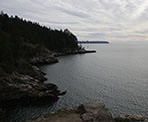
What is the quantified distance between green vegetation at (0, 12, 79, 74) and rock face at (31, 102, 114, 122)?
22909 millimetres

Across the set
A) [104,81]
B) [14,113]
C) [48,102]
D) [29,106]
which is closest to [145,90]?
[104,81]

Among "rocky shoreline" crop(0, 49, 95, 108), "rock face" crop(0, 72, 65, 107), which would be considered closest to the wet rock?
"rocky shoreline" crop(0, 49, 95, 108)

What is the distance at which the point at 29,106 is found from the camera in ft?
130

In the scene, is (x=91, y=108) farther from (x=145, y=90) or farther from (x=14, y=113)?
(x=145, y=90)

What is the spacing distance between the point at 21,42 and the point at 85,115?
61.9m

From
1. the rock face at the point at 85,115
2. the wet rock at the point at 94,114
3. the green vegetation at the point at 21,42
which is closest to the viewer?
the wet rock at the point at 94,114

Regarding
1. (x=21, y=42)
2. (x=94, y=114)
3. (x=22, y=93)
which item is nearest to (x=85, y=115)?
(x=94, y=114)

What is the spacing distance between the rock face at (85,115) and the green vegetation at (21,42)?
75.2 feet

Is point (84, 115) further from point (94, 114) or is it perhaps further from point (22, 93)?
point (22, 93)

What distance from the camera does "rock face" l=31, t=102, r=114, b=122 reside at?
79.5ft

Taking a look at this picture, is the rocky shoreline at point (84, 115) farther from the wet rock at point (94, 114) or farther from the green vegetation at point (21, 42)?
the green vegetation at point (21, 42)

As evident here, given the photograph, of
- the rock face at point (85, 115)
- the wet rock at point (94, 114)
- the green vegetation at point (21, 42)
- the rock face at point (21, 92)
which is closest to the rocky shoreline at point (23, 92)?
the rock face at point (21, 92)

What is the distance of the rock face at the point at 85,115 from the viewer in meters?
24.2

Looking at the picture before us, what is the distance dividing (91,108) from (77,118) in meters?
2.27
